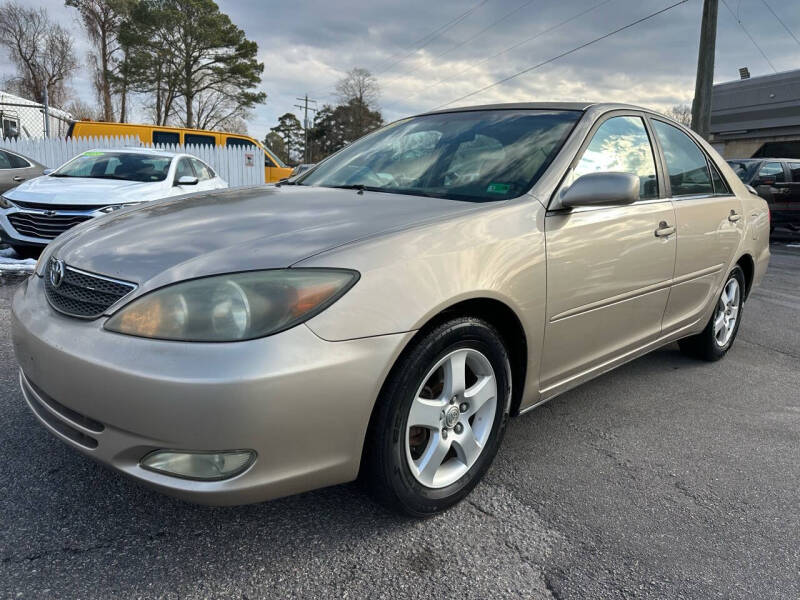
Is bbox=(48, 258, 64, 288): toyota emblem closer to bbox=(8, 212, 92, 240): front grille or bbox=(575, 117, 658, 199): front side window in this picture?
bbox=(575, 117, 658, 199): front side window

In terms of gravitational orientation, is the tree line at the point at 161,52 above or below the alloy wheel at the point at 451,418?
above

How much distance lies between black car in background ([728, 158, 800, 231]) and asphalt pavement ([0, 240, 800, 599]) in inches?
416

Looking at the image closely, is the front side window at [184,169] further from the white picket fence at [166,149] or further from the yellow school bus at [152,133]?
the yellow school bus at [152,133]

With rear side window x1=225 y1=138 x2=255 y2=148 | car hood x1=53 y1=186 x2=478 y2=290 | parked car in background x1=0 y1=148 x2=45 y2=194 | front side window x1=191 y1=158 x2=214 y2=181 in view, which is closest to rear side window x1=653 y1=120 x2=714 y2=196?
car hood x1=53 y1=186 x2=478 y2=290

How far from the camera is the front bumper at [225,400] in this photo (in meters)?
1.57

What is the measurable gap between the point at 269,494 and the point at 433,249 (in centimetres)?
91

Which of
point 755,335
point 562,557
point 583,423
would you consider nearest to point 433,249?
point 562,557

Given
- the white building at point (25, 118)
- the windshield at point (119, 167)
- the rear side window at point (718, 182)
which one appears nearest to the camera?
the rear side window at point (718, 182)

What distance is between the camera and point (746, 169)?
39.3 feet

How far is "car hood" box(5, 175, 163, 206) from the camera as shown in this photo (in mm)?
6480

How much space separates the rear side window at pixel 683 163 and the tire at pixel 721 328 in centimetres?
73

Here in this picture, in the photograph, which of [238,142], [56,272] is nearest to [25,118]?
[238,142]

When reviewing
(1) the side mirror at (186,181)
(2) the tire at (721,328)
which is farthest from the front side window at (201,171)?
(2) the tire at (721,328)

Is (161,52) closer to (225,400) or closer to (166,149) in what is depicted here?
(166,149)
